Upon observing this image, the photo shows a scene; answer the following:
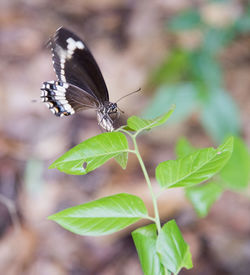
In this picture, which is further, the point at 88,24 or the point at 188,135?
the point at 88,24

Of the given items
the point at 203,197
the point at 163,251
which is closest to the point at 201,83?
the point at 203,197

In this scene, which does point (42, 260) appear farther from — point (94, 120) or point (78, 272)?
point (94, 120)

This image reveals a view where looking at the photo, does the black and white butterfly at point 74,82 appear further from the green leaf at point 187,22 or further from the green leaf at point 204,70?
the green leaf at point 187,22

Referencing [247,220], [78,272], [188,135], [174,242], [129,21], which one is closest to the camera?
[174,242]

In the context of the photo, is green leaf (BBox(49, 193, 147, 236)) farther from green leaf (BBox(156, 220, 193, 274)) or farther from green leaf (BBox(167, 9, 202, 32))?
green leaf (BBox(167, 9, 202, 32))

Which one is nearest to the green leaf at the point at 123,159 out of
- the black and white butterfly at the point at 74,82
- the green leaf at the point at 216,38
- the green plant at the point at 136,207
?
the green plant at the point at 136,207

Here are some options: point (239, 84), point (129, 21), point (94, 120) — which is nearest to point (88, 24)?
point (129, 21)

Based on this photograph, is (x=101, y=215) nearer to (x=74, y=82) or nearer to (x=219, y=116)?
(x=74, y=82)

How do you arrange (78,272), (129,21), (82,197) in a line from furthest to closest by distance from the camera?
1. (129,21)
2. (82,197)
3. (78,272)

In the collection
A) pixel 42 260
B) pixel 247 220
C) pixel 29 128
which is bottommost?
pixel 247 220
